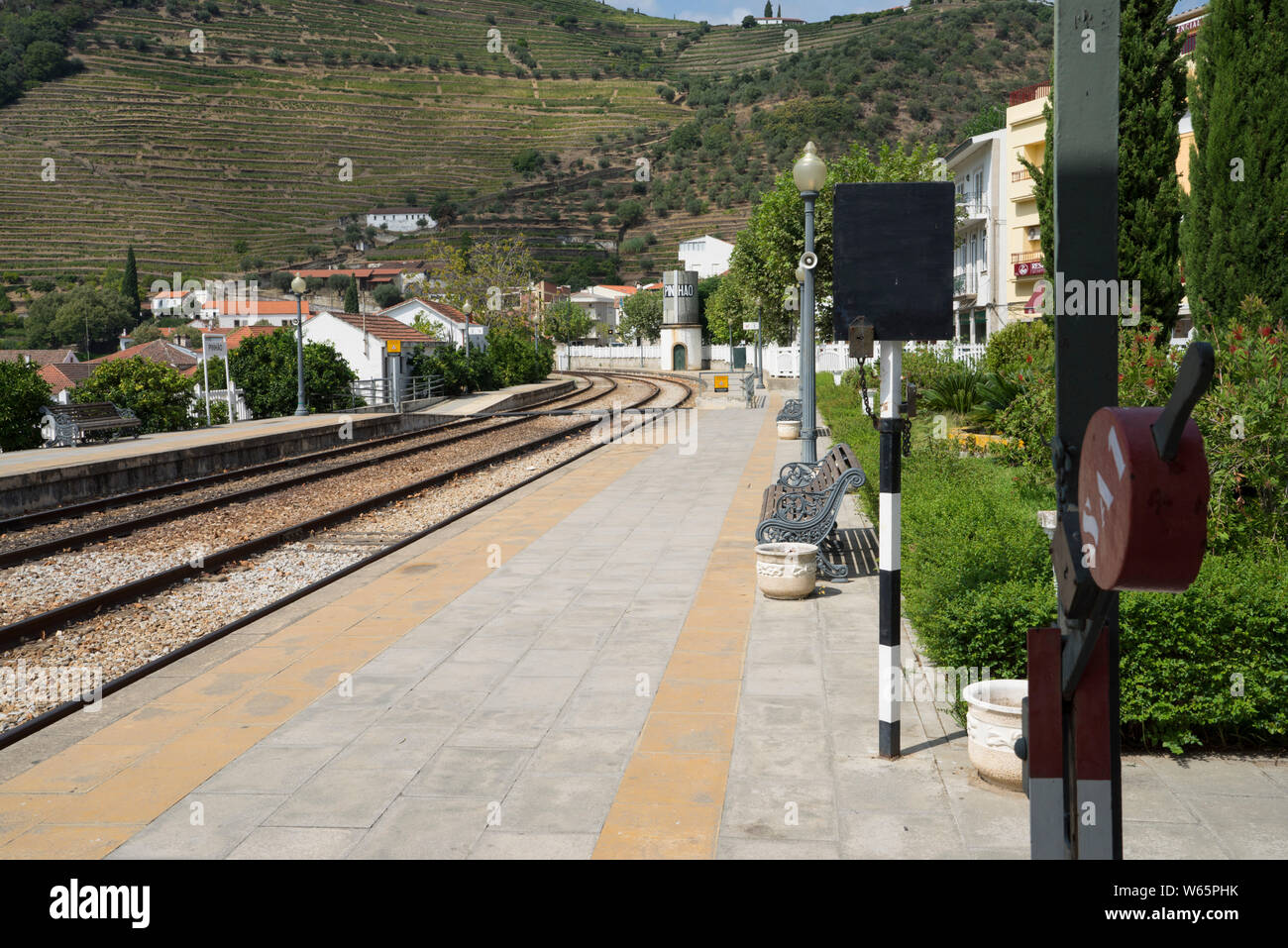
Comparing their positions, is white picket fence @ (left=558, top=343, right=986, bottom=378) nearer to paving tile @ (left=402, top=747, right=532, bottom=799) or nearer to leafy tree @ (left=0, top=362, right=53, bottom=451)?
leafy tree @ (left=0, top=362, right=53, bottom=451)

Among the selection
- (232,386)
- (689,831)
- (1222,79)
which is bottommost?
(689,831)

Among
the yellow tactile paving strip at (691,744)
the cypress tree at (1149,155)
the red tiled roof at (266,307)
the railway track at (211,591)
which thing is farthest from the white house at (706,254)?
the yellow tactile paving strip at (691,744)

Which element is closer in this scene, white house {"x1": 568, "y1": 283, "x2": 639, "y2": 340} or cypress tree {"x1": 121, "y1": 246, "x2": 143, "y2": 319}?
cypress tree {"x1": 121, "y1": 246, "x2": 143, "y2": 319}

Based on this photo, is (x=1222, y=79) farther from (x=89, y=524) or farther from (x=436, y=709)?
(x=89, y=524)

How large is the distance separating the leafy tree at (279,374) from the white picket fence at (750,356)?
67.9ft

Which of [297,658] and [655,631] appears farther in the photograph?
[655,631]

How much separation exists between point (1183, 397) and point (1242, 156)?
12.9 m

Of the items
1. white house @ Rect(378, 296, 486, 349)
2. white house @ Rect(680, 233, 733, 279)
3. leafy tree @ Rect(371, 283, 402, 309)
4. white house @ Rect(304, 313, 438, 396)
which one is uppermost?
white house @ Rect(680, 233, 733, 279)

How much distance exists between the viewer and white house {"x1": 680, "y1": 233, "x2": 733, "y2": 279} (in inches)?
4985

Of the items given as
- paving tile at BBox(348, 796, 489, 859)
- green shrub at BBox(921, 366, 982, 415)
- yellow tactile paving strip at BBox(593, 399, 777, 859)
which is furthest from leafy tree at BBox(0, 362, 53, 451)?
paving tile at BBox(348, 796, 489, 859)

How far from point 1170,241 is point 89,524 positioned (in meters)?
15.3

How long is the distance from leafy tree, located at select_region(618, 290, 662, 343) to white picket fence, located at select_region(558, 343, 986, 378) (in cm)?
171

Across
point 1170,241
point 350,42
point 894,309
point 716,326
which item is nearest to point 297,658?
point 894,309

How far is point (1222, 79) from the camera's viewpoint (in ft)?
40.3
